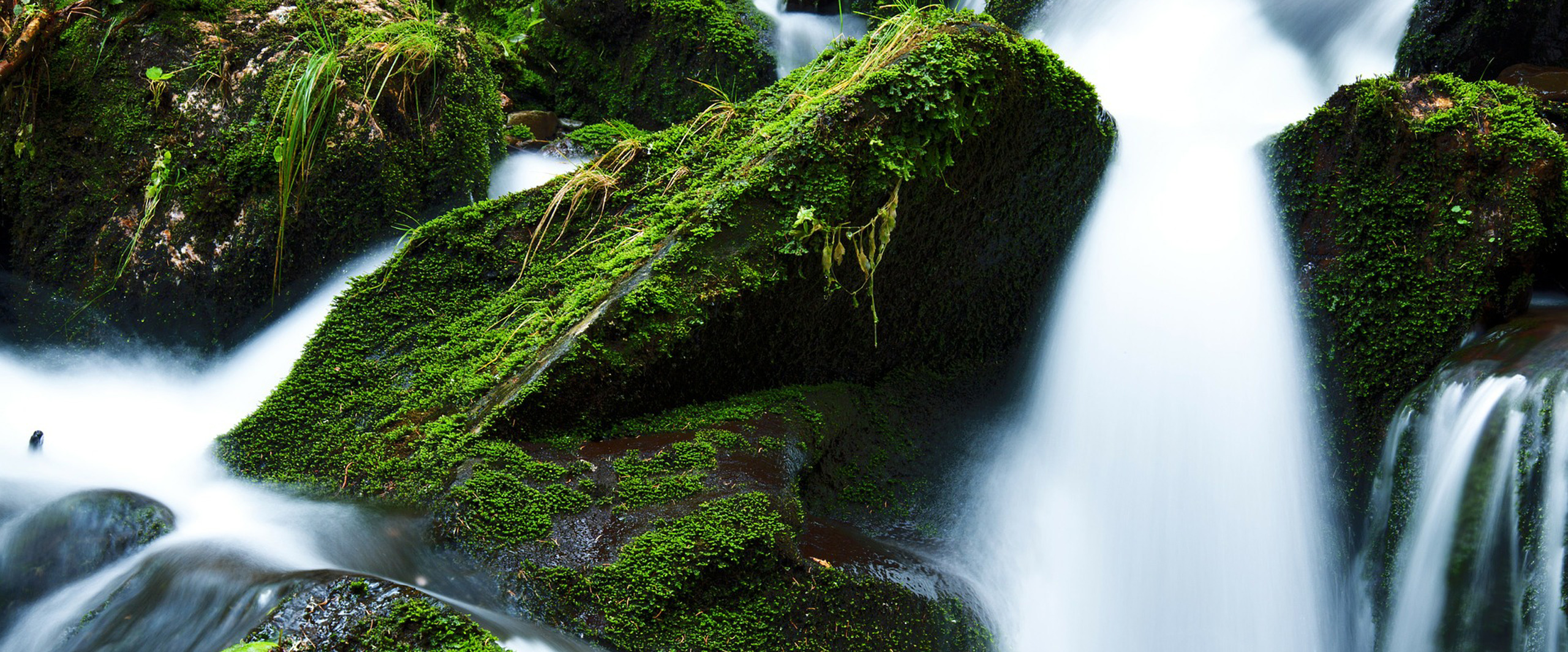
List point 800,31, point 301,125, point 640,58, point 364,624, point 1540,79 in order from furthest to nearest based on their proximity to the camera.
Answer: point 800,31 → point 640,58 → point 1540,79 → point 301,125 → point 364,624

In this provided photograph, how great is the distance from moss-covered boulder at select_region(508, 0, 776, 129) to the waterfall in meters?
4.87

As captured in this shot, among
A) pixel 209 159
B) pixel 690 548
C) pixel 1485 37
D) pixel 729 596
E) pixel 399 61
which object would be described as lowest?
pixel 729 596

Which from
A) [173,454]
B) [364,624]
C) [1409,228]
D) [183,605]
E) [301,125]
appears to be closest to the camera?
[364,624]

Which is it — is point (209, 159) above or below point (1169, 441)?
above

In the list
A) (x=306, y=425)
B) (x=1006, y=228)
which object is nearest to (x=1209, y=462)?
(x=1006, y=228)

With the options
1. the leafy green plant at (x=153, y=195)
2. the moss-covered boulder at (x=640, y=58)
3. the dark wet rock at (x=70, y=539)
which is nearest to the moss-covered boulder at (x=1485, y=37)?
the moss-covered boulder at (x=640, y=58)

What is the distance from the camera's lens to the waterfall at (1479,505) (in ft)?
10.5

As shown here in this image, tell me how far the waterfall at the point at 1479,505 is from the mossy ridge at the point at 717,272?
6.02ft

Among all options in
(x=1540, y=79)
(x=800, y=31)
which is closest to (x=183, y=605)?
(x=800, y=31)

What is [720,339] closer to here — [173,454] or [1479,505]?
[173,454]

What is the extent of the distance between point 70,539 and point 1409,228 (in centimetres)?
576

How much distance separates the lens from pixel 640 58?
22.9 ft

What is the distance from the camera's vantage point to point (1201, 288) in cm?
473

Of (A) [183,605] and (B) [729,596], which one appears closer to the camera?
(A) [183,605]
